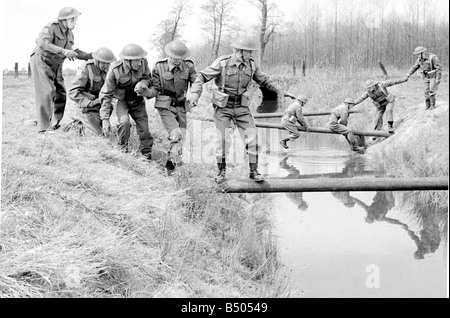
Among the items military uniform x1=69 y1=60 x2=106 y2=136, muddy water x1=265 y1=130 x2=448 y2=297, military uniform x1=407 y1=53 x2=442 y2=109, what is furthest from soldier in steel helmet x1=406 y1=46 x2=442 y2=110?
military uniform x1=69 y1=60 x2=106 y2=136

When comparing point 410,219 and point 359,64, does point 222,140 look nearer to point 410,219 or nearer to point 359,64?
point 410,219

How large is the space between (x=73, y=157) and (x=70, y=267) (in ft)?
9.48

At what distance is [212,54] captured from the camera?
1042cm

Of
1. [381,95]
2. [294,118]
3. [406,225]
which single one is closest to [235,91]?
[406,225]

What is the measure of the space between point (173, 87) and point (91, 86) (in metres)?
1.60

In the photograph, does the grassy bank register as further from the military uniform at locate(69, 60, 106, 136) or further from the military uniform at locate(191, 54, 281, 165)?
the military uniform at locate(69, 60, 106, 136)

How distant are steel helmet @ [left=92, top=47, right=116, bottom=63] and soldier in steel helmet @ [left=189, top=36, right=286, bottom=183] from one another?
84.8 inches

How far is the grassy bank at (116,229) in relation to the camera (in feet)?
14.0

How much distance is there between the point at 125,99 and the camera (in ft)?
26.7

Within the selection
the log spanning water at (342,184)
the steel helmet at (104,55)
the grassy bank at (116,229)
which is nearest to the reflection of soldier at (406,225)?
the log spanning water at (342,184)

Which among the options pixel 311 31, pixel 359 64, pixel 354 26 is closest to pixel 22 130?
pixel 311 31

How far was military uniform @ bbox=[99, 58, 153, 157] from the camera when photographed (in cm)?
777

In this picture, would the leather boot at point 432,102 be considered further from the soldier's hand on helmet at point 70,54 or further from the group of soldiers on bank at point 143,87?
the soldier's hand on helmet at point 70,54

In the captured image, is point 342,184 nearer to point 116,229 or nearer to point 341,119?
point 116,229
